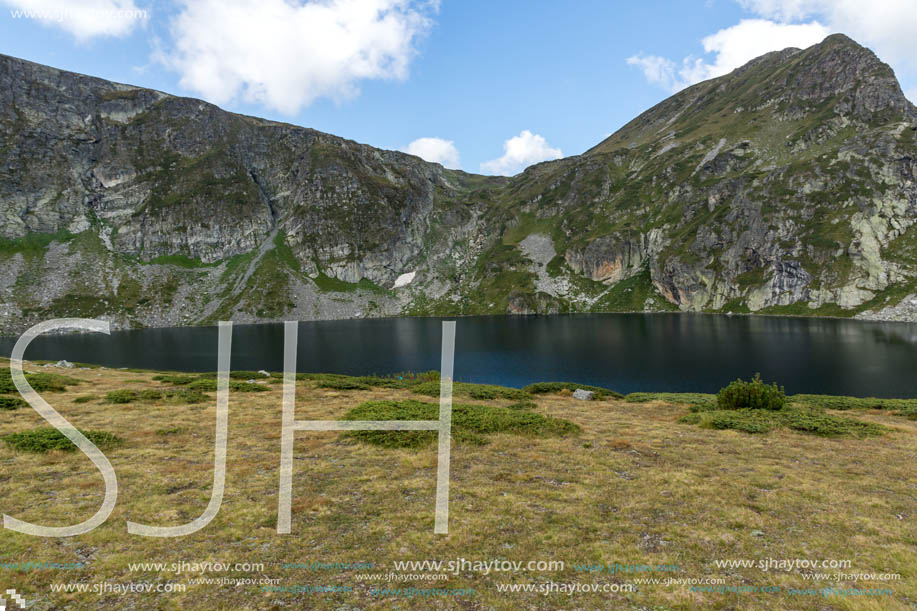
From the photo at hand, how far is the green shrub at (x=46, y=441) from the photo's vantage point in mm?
16344

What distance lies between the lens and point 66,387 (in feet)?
104

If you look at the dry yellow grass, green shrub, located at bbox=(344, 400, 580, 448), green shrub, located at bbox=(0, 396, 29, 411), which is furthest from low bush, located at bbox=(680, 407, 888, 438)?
green shrub, located at bbox=(0, 396, 29, 411)

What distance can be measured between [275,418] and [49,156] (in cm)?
27006

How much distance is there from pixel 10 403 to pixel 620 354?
76911 millimetres

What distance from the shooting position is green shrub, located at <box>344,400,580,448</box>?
19891 mm

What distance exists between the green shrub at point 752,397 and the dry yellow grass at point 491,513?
7858mm

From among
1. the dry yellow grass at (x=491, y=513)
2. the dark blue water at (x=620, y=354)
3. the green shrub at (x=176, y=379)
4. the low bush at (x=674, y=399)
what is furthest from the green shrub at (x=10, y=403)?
the low bush at (x=674, y=399)

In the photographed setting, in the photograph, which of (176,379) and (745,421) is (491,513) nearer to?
(745,421)

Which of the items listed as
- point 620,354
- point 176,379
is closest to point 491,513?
point 176,379

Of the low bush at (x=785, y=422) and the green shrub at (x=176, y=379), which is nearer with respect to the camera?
the low bush at (x=785, y=422)

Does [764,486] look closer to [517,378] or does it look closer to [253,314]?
[517,378]

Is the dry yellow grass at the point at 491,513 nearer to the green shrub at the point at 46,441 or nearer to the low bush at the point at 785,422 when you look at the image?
the green shrub at the point at 46,441

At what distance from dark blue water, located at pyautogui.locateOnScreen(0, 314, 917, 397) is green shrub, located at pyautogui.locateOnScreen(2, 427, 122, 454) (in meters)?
45.3

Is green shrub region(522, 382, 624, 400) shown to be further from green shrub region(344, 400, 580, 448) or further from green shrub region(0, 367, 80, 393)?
green shrub region(0, 367, 80, 393)
